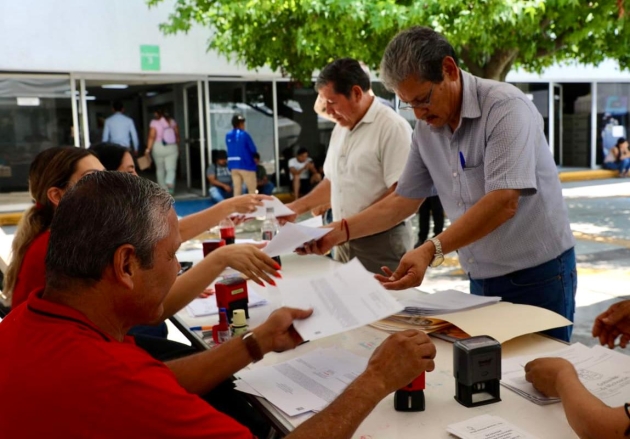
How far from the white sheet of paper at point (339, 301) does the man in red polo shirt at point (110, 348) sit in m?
0.12

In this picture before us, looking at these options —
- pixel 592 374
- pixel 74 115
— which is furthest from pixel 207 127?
pixel 592 374

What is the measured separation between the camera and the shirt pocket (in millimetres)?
2584

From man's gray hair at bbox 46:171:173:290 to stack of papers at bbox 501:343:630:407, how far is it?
1069 millimetres

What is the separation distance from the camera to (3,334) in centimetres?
148

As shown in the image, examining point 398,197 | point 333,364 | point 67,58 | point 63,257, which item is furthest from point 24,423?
point 67,58

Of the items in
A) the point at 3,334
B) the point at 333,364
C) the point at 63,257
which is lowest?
the point at 333,364

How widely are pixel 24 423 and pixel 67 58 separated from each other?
12.0 m

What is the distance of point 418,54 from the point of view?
7.94 ft

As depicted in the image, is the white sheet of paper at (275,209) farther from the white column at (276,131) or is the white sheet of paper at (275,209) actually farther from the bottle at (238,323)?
the white column at (276,131)

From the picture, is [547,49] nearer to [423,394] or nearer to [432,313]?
[432,313]

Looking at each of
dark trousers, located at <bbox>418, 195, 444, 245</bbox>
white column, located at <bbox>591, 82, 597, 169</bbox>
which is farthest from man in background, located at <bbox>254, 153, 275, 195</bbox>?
white column, located at <bbox>591, 82, 597, 169</bbox>

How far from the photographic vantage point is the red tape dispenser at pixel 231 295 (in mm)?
2527

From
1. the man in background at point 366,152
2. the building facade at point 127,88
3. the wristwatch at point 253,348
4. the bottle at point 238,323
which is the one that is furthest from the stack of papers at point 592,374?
the building facade at point 127,88

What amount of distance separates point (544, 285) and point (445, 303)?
0.48 meters
